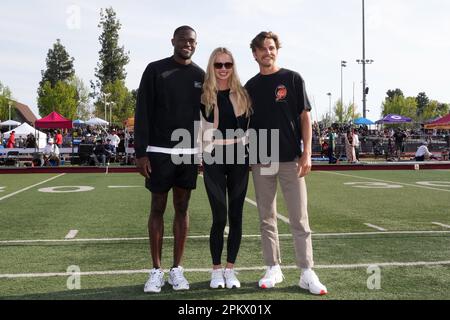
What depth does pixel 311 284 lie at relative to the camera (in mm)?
3941

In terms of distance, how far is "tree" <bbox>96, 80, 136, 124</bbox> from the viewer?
2940 inches

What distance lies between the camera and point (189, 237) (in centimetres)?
641

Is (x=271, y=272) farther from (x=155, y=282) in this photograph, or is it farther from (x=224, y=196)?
(x=155, y=282)

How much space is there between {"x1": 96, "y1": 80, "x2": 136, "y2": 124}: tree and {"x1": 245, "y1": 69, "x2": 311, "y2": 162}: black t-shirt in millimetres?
71932

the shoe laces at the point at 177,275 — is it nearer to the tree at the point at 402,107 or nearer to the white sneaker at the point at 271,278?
the white sneaker at the point at 271,278

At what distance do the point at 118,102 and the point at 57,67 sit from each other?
25.1 metres

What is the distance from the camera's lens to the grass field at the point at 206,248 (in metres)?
4.02

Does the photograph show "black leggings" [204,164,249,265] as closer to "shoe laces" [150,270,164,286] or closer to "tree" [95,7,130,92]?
"shoe laces" [150,270,164,286]

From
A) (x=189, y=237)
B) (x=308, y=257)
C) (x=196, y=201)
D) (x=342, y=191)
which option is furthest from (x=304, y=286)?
(x=342, y=191)

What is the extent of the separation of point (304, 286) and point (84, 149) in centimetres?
2073

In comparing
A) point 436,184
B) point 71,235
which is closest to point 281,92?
point 71,235

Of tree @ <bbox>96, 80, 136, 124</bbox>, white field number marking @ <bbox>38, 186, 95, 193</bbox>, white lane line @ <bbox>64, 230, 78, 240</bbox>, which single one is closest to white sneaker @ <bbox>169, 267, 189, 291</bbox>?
white lane line @ <bbox>64, 230, 78, 240</bbox>

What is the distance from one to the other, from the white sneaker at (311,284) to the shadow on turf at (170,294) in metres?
0.05
